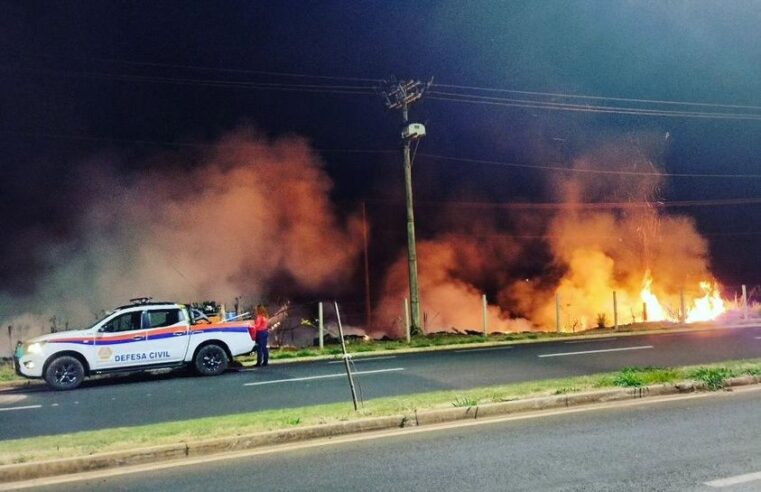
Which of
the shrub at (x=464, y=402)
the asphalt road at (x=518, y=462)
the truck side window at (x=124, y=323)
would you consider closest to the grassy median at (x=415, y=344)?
the truck side window at (x=124, y=323)

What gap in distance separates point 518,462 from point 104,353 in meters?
10.2

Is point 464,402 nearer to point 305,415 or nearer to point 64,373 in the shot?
point 305,415

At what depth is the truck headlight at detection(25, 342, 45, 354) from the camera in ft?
41.7

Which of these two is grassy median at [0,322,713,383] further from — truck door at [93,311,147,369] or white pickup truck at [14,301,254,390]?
truck door at [93,311,147,369]

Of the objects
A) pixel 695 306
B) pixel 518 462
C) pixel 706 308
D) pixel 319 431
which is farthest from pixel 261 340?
pixel 706 308

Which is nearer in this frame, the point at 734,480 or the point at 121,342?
the point at 734,480

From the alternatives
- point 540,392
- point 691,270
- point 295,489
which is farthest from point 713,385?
point 691,270

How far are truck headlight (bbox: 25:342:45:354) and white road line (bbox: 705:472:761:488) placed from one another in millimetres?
12392

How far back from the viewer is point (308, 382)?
478 inches

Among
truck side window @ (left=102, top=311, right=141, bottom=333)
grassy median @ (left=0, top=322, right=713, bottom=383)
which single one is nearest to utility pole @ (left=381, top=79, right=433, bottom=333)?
grassy median @ (left=0, top=322, right=713, bottom=383)

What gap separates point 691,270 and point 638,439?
43180mm

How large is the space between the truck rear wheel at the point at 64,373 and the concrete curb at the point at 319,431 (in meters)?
7.20

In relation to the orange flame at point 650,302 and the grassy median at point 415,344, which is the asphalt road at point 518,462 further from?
the orange flame at point 650,302

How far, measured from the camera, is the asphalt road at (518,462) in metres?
5.37
